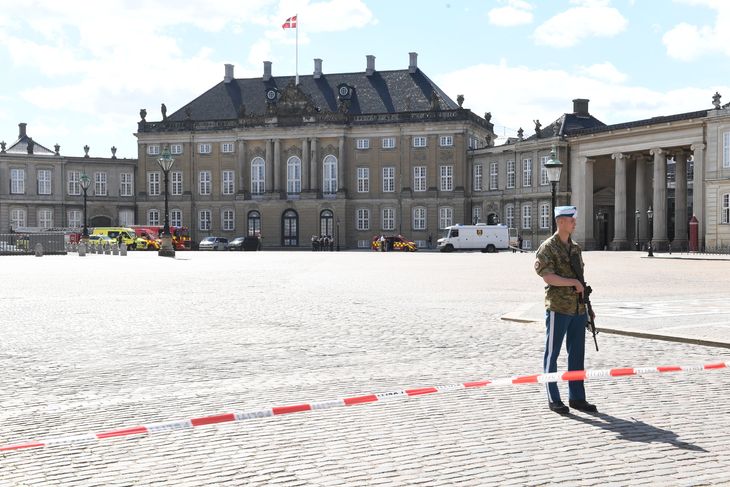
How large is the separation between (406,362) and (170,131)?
262 feet

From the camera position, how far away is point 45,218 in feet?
288

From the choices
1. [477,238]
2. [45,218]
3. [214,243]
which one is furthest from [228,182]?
[477,238]

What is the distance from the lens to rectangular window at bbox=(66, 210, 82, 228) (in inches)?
3500

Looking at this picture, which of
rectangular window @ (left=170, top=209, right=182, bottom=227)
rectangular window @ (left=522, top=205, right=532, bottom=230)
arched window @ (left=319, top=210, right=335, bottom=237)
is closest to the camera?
rectangular window @ (left=522, top=205, right=532, bottom=230)

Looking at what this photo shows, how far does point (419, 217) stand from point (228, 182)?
19566mm

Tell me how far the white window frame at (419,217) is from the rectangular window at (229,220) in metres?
18.2

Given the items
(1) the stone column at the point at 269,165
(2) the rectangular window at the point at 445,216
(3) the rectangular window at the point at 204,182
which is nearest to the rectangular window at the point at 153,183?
(3) the rectangular window at the point at 204,182

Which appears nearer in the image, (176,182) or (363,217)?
(363,217)

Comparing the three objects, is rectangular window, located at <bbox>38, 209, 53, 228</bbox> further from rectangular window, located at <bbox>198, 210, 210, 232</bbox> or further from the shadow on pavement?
the shadow on pavement

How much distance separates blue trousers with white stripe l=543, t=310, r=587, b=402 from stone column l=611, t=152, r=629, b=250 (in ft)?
192

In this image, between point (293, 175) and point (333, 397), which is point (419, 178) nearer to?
point (293, 175)

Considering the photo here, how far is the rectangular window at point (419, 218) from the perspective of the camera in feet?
265

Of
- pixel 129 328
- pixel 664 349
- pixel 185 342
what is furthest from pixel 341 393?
pixel 129 328

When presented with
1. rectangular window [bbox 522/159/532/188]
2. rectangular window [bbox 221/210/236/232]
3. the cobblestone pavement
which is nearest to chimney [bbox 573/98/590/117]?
rectangular window [bbox 522/159/532/188]
